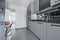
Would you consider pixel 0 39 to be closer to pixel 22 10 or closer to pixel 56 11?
pixel 56 11

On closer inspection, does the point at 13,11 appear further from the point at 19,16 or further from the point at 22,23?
the point at 22,23

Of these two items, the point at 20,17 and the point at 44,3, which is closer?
the point at 44,3

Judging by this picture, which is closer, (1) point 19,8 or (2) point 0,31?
(2) point 0,31

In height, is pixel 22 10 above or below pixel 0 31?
above

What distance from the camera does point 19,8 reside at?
732 centimetres

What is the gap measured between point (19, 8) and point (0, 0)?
5743 millimetres

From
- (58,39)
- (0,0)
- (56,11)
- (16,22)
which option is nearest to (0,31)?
(0,0)

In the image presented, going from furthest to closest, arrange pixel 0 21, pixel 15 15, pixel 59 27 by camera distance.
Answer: pixel 15 15 → pixel 0 21 → pixel 59 27

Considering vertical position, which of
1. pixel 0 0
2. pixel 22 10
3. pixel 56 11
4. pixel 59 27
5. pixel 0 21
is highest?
pixel 22 10

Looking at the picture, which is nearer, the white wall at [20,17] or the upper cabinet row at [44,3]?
the upper cabinet row at [44,3]

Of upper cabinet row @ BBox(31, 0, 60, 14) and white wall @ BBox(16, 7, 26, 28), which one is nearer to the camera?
upper cabinet row @ BBox(31, 0, 60, 14)

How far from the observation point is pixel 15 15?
7059 millimetres

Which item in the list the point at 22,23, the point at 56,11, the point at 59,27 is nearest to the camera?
the point at 59,27

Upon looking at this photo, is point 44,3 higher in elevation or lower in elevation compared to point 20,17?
higher
